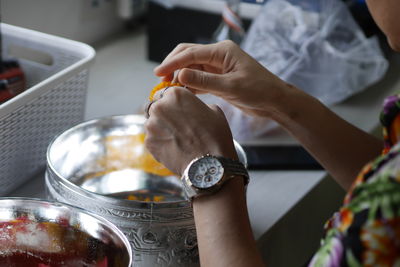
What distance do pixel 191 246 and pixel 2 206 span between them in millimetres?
272

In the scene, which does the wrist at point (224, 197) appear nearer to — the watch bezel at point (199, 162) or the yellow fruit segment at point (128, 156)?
the watch bezel at point (199, 162)

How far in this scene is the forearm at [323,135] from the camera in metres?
0.97

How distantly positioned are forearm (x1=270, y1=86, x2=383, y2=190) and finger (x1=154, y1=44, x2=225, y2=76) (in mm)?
135

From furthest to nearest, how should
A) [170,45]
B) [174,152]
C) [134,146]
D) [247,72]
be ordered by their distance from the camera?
[170,45]
[134,146]
[247,72]
[174,152]

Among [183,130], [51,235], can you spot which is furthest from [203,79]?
[51,235]

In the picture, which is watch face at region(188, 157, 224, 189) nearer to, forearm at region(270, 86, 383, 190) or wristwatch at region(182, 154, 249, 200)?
wristwatch at region(182, 154, 249, 200)

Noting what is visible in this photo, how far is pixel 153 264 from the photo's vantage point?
803mm

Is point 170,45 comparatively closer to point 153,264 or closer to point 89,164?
point 89,164

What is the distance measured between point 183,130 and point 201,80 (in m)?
0.11

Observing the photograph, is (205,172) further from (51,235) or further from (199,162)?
(51,235)

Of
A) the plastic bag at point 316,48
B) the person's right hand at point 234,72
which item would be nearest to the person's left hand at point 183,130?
the person's right hand at point 234,72

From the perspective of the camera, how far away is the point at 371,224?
0.51 metres

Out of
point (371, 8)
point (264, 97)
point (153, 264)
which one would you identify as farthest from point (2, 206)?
point (371, 8)

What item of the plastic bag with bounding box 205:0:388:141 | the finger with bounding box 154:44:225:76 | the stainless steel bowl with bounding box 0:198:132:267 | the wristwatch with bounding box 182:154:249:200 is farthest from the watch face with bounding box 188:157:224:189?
the plastic bag with bounding box 205:0:388:141
